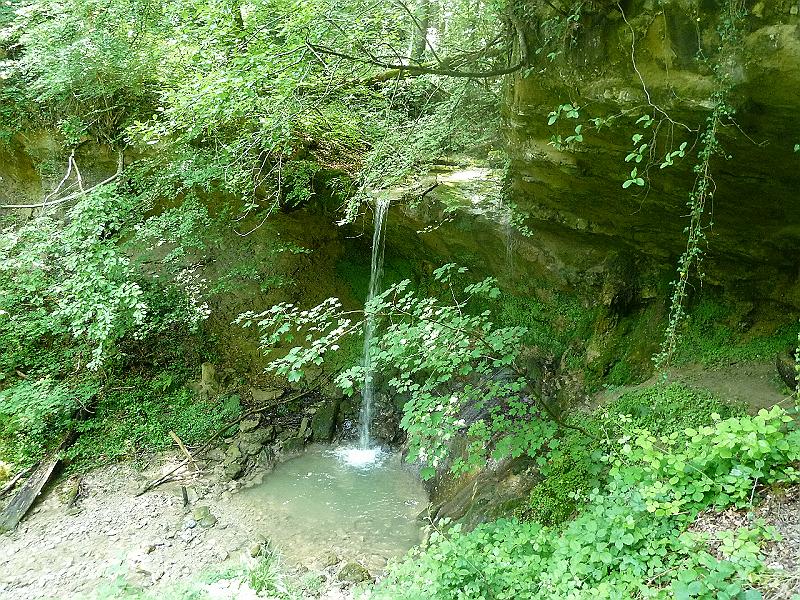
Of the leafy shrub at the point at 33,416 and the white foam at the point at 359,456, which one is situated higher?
the leafy shrub at the point at 33,416

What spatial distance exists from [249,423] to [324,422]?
110 cm

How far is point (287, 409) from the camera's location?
25.5 ft

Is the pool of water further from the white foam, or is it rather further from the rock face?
the rock face

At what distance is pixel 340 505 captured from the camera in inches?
237

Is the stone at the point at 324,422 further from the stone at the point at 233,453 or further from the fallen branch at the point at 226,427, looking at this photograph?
the stone at the point at 233,453

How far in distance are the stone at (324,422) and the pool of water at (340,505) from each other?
0.18 m

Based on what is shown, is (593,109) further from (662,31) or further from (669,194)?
(669,194)

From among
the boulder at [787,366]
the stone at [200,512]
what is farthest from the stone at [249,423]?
the boulder at [787,366]

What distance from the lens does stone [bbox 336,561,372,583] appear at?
15.6 ft

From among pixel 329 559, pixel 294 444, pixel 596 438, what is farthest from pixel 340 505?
pixel 596 438

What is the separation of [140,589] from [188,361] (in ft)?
13.9

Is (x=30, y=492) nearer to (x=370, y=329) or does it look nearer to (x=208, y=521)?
(x=208, y=521)

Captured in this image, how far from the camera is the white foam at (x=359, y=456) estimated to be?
6.93 metres

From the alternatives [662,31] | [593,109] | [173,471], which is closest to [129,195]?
[173,471]
